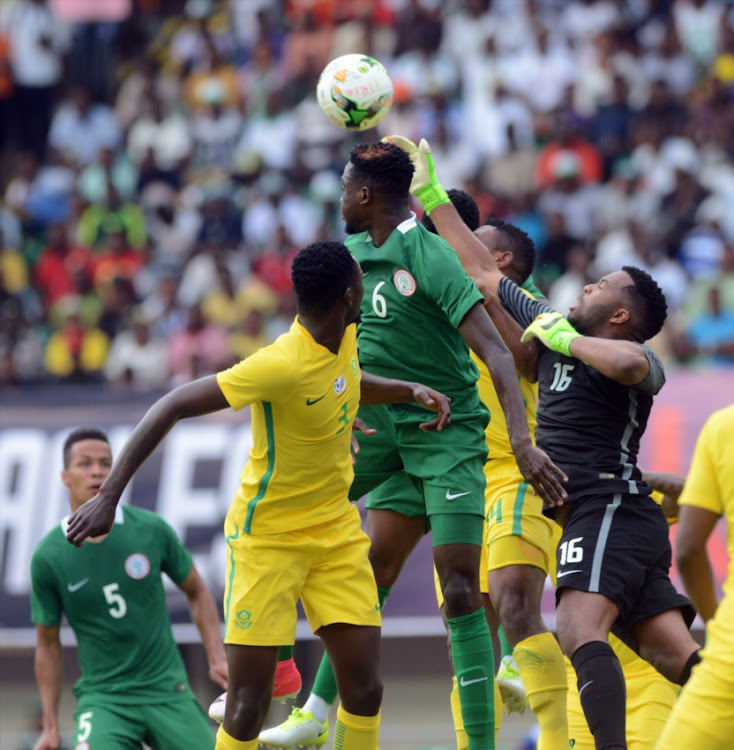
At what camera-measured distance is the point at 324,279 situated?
643 cm

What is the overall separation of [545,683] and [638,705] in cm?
57

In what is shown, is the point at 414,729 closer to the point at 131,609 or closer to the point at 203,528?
the point at 203,528

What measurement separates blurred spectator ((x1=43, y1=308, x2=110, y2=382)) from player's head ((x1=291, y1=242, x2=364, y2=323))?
966cm

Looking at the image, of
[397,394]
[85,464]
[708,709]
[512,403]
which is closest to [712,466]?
[708,709]

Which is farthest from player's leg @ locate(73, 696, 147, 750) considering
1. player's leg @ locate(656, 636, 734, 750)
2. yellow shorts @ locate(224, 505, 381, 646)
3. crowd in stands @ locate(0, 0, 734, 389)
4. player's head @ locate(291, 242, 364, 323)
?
crowd in stands @ locate(0, 0, 734, 389)

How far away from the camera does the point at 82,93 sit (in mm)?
20641

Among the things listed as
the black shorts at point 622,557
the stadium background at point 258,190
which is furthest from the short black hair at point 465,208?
the stadium background at point 258,190

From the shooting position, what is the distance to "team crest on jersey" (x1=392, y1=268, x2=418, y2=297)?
7.16 metres

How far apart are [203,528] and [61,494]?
1230mm

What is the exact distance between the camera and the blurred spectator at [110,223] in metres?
18.3

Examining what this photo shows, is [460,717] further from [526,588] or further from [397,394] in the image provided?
[397,394]

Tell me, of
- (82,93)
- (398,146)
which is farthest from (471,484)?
(82,93)

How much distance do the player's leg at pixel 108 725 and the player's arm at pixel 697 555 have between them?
3866 mm

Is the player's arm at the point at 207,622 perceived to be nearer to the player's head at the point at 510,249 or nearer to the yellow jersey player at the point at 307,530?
the yellow jersey player at the point at 307,530
